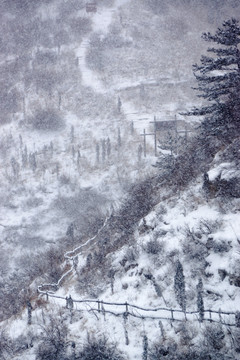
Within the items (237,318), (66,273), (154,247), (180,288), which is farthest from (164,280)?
(66,273)

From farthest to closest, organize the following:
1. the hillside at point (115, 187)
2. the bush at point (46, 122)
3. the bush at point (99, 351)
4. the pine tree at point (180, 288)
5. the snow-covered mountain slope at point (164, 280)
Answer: the bush at point (46, 122) → the hillside at point (115, 187) → the pine tree at point (180, 288) → the bush at point (99, 351) → the snow-covered mountain slope at point (164, 280)

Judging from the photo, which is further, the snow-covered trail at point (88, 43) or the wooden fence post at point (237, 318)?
the snow-covered trail at point (88, 43)

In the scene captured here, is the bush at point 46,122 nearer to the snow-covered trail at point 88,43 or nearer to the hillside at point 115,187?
the hillside at point 115,187

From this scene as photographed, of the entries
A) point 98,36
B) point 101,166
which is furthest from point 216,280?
point 98,36

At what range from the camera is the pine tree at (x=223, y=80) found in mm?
9297

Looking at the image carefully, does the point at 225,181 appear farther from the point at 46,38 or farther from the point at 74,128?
the point at 46,38

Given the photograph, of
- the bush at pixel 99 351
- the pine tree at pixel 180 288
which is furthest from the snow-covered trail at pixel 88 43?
the bush at pixel 99 351

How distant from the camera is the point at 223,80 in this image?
1050cm

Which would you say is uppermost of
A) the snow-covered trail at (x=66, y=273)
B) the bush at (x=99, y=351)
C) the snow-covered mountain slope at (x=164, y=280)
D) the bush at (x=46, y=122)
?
the bush at (x=46, y=122)

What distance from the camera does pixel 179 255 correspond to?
25.5ft

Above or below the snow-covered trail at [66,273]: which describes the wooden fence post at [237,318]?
above

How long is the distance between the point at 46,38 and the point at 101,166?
1607 inches

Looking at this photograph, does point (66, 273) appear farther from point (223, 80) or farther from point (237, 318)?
point (223, 80)

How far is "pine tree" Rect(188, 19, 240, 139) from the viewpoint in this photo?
9.30 metres
